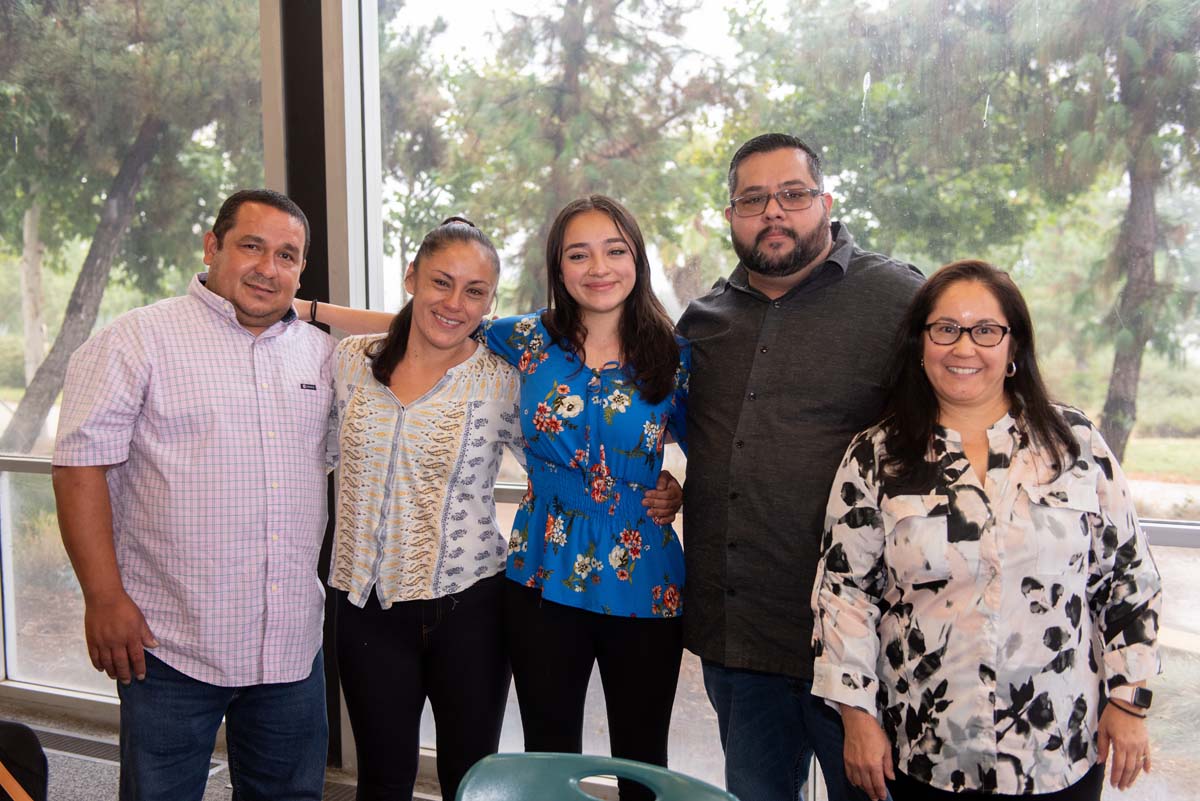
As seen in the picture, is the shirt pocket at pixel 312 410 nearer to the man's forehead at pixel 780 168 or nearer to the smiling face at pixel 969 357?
the man's forehead at pixel 780 168

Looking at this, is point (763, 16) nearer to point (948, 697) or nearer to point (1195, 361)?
point (1195, 361)

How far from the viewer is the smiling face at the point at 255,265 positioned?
202cm

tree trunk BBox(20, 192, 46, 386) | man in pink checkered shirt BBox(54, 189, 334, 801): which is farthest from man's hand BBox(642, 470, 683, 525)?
tree trunk BBox(20, 192, 46, 386)

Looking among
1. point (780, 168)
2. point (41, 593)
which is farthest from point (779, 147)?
point (41, 593)

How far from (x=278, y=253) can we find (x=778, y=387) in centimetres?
114

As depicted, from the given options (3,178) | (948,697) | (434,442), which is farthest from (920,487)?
(3,178)

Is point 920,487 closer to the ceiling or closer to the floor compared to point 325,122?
closer to the floor

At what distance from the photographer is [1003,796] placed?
157 cm

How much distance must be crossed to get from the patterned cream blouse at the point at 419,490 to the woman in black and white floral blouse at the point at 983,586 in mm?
784

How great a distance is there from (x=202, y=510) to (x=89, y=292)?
1.99 meters

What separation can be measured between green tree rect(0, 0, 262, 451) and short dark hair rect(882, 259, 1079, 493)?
2.43m

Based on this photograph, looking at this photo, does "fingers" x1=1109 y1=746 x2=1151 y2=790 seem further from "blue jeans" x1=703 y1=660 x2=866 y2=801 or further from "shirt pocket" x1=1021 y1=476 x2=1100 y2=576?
"blue jeans" x1=703 y1=660 x2=866 y2=801

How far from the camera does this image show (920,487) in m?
1.64

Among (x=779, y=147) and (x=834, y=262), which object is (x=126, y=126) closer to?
(x=779, y=147)
